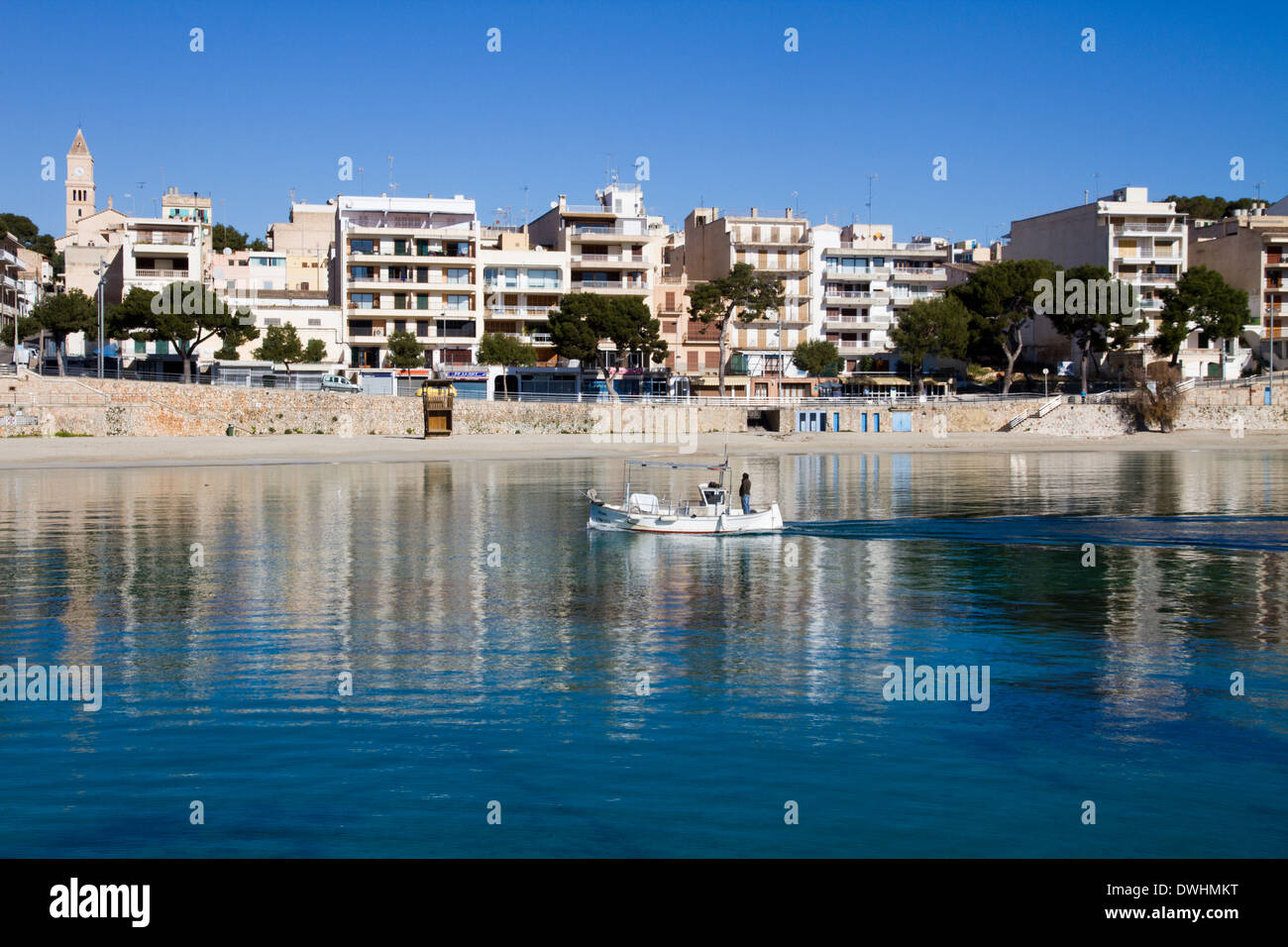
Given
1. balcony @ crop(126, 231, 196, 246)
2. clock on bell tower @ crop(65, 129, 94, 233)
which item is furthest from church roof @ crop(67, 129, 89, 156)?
balcony @ crop(126, 231, 196, 246)

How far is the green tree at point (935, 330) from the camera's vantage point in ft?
324

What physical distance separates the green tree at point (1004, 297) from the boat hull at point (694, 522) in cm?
6407

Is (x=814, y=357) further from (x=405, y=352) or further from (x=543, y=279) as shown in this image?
(x=405, y=352)

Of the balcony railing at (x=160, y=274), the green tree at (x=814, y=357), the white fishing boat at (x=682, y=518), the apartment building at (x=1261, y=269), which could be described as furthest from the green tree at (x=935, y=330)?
the balcony railing at (x=160, y=274)

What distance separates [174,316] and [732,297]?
45.0 meters

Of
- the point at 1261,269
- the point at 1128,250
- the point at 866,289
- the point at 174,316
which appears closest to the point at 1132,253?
the point at 1128,250

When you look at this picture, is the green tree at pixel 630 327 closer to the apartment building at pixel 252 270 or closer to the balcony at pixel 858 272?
the balcony at pixel 858 272

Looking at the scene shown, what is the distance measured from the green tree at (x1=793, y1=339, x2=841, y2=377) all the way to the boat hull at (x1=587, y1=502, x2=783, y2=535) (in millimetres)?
62792

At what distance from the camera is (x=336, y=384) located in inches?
3445
